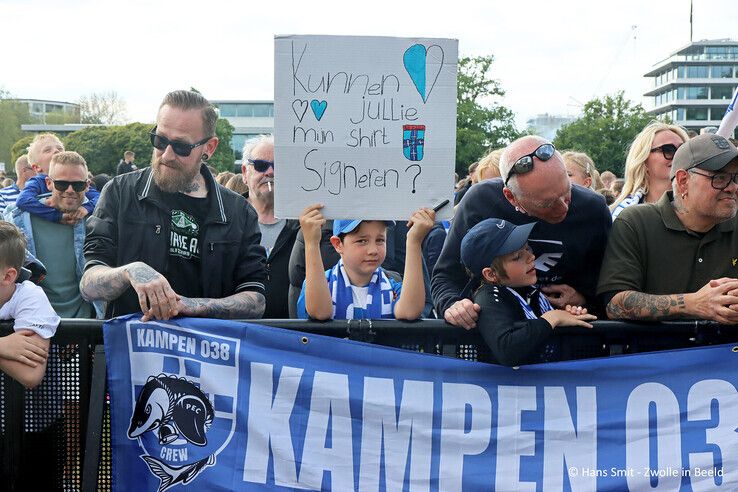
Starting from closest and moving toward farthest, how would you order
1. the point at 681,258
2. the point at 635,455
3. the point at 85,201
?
1. the point at 635,455
2. the point at 681,258
3. the point at 85,201

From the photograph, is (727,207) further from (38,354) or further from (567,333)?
(38,354)

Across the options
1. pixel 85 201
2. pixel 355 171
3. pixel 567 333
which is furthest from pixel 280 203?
pixel 85 201

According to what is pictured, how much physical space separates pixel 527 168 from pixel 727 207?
0.93 metres

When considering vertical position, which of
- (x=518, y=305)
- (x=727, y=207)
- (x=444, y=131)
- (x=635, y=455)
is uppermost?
(x=444, y=131)

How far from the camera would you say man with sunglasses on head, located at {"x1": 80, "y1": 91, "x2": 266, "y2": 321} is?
4270 mm

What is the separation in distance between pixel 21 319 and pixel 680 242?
3.07 meters

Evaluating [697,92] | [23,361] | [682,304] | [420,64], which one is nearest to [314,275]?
[420,64]

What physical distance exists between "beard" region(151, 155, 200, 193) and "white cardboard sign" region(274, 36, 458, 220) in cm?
61

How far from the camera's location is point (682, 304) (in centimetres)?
385

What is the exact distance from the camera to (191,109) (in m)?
4.32

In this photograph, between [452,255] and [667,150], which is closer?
[452,255]

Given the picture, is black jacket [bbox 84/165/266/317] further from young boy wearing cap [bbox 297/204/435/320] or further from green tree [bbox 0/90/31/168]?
green tree [bbox 0/90/31/168]

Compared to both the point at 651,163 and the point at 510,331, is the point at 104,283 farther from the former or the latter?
the point at 651,163

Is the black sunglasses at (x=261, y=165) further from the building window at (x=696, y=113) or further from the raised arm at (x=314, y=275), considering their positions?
the building window at (x=696, y=113)
